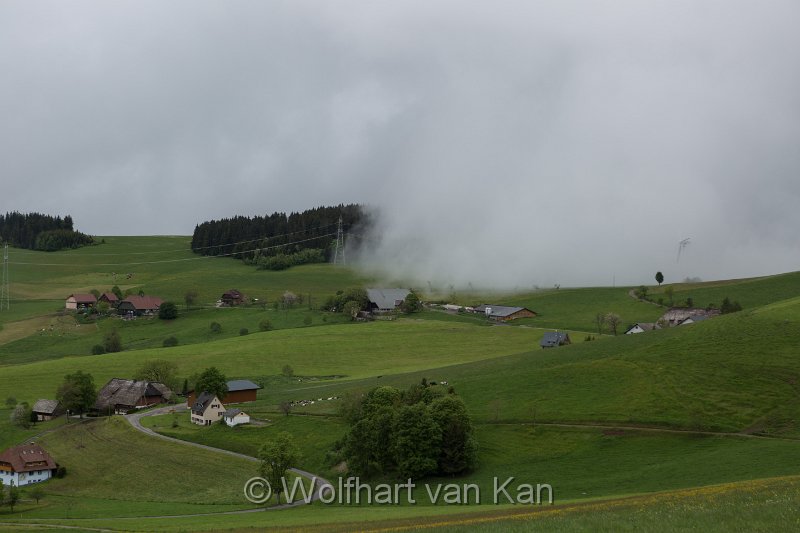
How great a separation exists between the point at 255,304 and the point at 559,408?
13101cm

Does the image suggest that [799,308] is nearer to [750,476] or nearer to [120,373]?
[750,476]

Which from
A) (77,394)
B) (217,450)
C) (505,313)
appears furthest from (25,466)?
(505,313)

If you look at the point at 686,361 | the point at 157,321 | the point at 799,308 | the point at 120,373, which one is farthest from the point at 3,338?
the point at 799,308

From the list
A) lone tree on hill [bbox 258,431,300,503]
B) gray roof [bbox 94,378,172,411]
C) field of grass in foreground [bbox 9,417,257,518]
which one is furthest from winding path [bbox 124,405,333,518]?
gray roof [bbox 94,378,172,411]

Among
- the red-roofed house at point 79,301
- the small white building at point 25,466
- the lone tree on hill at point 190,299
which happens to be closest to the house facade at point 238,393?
Answer: the small white building at point 25,466

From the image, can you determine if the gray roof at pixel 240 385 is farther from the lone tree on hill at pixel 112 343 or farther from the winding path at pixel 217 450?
the lone tree on hill at pixel 112 343

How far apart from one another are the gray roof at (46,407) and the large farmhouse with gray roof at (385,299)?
85933mm

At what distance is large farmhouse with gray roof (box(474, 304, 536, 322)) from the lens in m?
170

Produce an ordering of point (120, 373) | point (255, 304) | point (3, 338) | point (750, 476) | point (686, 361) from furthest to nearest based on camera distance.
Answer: point (255, 304) < point (3, 338) < point (120, 373) < point (686, 361) < point (750, 476)

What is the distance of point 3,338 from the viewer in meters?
160

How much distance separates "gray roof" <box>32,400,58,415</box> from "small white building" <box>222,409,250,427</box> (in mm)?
31358

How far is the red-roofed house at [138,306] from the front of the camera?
189 m

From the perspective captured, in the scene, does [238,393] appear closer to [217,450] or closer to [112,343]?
[217,450]

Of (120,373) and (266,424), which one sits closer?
(266,424)
